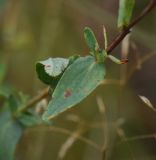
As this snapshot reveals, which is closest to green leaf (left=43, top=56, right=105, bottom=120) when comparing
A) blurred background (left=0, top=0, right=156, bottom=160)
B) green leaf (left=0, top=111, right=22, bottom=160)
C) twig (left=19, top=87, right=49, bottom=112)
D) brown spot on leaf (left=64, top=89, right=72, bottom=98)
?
brown spot on leaf (left=64, top=89, right=72, bottom=98)

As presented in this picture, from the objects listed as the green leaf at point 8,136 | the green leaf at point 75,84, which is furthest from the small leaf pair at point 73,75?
the green leaf at point 8,136

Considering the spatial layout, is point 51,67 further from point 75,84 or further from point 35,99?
point 35,99

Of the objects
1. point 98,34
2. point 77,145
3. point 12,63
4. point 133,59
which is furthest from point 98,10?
point 77,145

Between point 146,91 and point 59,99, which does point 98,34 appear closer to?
point 146,91

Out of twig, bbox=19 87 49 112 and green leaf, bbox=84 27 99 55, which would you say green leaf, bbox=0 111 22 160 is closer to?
twig, bbox=19 87 49 112

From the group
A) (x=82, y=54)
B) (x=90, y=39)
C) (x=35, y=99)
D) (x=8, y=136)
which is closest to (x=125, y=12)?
(x=90, y=39)

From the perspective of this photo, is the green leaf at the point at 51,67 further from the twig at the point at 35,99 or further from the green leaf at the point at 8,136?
the green leaf at the point at 8,136
